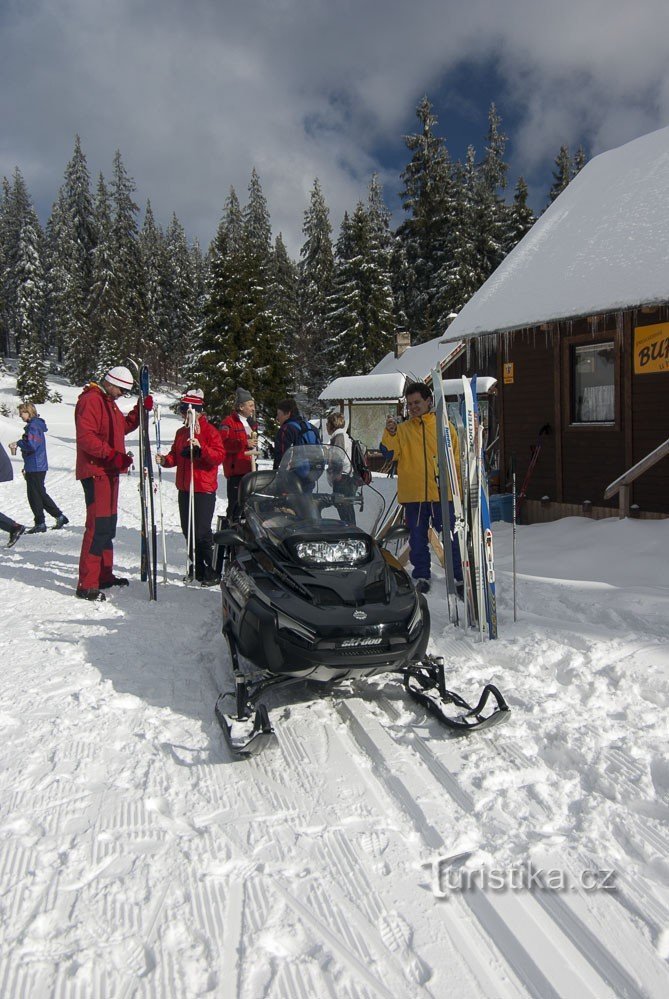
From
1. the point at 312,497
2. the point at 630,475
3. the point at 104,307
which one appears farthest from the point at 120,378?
the point at 104,307

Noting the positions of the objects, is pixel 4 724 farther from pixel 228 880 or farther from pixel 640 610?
pixel 640 610

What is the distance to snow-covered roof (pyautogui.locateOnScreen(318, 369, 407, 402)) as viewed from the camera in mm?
22281

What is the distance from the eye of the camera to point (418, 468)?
6133 millimetres

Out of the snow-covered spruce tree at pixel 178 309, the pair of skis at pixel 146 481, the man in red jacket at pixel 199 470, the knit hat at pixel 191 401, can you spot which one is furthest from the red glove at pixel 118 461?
the snow-covered spruce tree at pixel 178 309

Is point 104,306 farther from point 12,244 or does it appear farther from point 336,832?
point 336,832

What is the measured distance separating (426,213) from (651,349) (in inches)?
1486

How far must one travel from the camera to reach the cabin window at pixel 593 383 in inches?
392

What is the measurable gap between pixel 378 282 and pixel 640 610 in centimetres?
3571

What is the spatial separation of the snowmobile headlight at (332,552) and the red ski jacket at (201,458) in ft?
10.5

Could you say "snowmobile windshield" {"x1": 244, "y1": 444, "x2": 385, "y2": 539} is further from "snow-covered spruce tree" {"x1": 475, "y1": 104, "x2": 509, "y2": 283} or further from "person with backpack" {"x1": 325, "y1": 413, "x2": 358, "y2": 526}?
Result: "snow-covered spruce tree" {"x1": 475, "y1": 104, "x2": 509, "y2": 283}

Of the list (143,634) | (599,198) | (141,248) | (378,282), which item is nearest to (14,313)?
(141,248)

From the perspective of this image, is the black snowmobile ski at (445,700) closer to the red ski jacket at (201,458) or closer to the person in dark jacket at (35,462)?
the red ski jacket at (201,458)

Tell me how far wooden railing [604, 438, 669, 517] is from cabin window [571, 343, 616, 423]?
1.42 metres

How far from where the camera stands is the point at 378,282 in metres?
38.7
